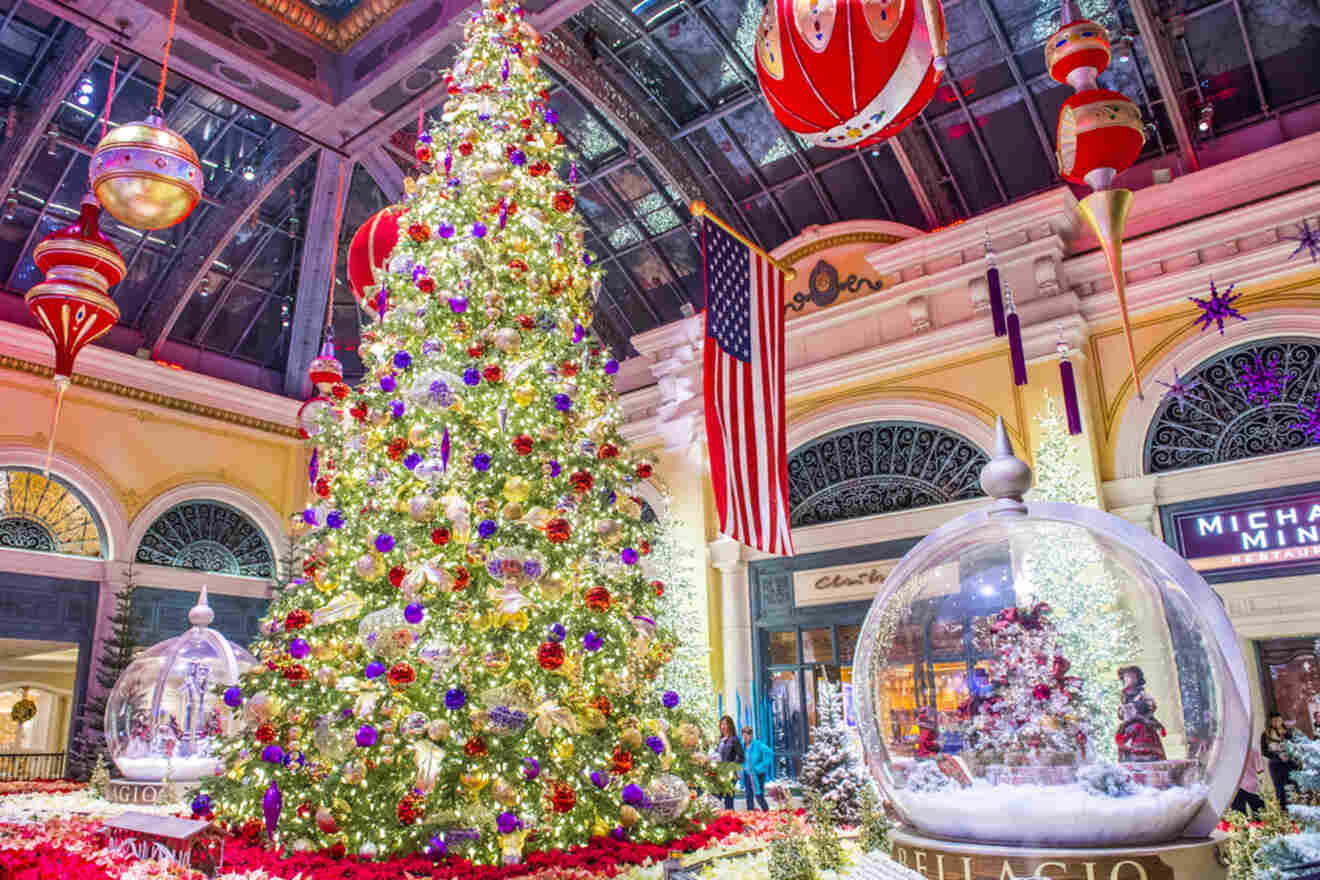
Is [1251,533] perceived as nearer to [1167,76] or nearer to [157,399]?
[1167,76]

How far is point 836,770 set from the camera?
7.68 metres

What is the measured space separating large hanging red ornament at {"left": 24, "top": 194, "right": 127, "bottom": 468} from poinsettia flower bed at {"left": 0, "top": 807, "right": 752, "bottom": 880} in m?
3.94

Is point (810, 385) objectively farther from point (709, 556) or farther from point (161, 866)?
point (161, 866)

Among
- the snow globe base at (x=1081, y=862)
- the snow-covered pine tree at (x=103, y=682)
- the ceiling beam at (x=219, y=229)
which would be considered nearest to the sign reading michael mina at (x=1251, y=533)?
the snow globe base at (x=1081, y=862)

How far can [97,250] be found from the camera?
714cm

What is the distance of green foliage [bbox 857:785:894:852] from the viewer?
A: 4.36 meters

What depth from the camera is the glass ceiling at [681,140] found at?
1101 centimetres

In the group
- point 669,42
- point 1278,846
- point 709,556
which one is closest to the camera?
point 1278,846

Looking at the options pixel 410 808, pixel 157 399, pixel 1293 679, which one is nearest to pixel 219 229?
pixel 157 399

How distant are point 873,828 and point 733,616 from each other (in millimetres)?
8586

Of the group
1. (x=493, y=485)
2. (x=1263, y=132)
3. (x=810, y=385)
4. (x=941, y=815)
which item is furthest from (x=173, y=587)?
(x=1263, y=132)

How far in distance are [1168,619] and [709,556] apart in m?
10.4

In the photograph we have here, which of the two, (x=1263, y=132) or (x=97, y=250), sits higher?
(x=1263, y=132)

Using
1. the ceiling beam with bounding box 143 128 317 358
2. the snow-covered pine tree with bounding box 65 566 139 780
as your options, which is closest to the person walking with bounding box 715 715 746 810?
the snow-covered pine tree with bounding box 65 566 139 780
